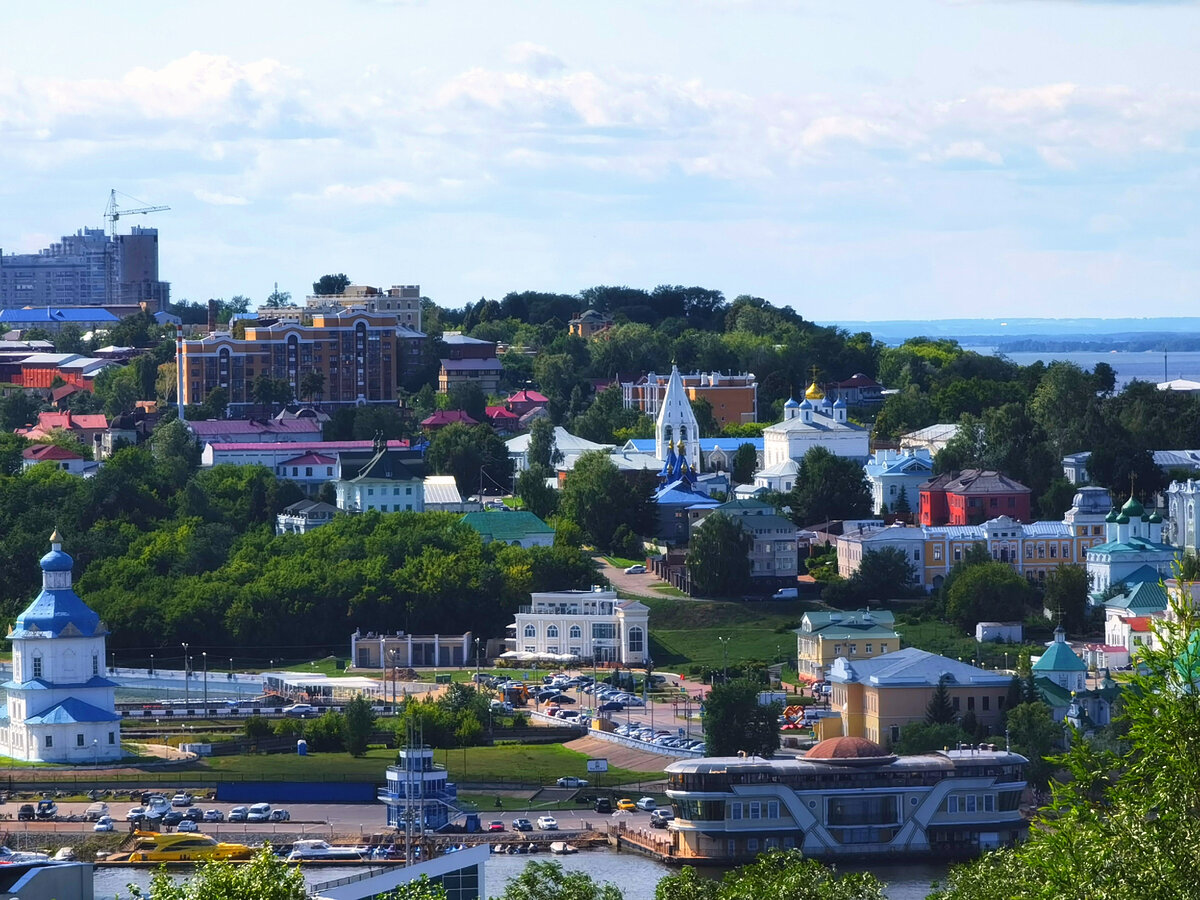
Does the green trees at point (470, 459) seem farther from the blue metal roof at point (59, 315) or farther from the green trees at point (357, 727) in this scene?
the blue metal roof at point (59, 315)

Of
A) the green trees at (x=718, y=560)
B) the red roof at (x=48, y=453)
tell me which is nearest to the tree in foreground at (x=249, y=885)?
the green trees at (x=718, y=560)

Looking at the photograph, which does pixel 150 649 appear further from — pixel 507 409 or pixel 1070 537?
pixel 507 409

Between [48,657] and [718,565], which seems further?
[718,565]

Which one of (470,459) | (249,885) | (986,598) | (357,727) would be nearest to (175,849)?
(357,727)

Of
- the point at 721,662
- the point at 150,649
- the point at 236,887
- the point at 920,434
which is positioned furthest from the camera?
the point at 920,434

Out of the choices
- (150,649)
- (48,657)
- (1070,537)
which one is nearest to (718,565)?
(1070,537)

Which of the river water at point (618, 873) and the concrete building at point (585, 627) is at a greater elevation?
the concrete building at point (585, 627)
